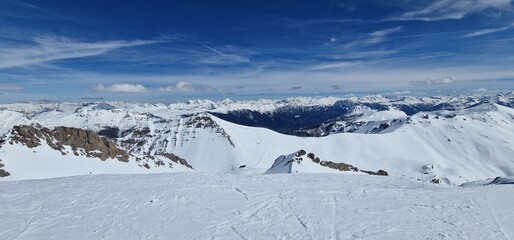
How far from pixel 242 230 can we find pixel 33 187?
1548cm

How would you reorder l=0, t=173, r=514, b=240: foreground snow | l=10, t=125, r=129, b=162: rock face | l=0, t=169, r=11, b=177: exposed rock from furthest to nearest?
l=10, t=125, r=129, b=162: rock face
l=0, t=169, r=11, b=177: exposed rock
l=0, t=173, r=514, b=240: foreground snow

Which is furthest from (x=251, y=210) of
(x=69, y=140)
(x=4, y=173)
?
(x=69, y=140)

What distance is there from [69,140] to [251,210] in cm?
7662

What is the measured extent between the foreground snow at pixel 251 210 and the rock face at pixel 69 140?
55901 mm

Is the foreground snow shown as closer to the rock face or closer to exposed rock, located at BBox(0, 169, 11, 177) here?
exposed rock, located at BBox(0, 169, 11, 177)

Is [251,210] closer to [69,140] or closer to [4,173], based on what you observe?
[4,173]

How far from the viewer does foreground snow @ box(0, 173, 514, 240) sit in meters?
13.2

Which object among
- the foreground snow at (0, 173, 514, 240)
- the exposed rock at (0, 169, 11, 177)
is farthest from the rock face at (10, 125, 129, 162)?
the foreground snow at (0, 173, 514, 240)

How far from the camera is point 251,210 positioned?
16141 mm

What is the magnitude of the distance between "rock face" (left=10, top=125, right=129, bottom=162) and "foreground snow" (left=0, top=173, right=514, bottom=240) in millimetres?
55901

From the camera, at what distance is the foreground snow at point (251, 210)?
519 inches

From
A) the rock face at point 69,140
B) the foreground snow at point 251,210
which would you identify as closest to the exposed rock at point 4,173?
the rock face at point 69,140

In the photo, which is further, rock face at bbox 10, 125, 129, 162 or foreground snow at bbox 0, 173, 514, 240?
rock face at bbox 10, 125, 129, 162

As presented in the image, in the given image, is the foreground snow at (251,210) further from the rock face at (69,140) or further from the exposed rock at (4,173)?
the rock face at (69,140)
